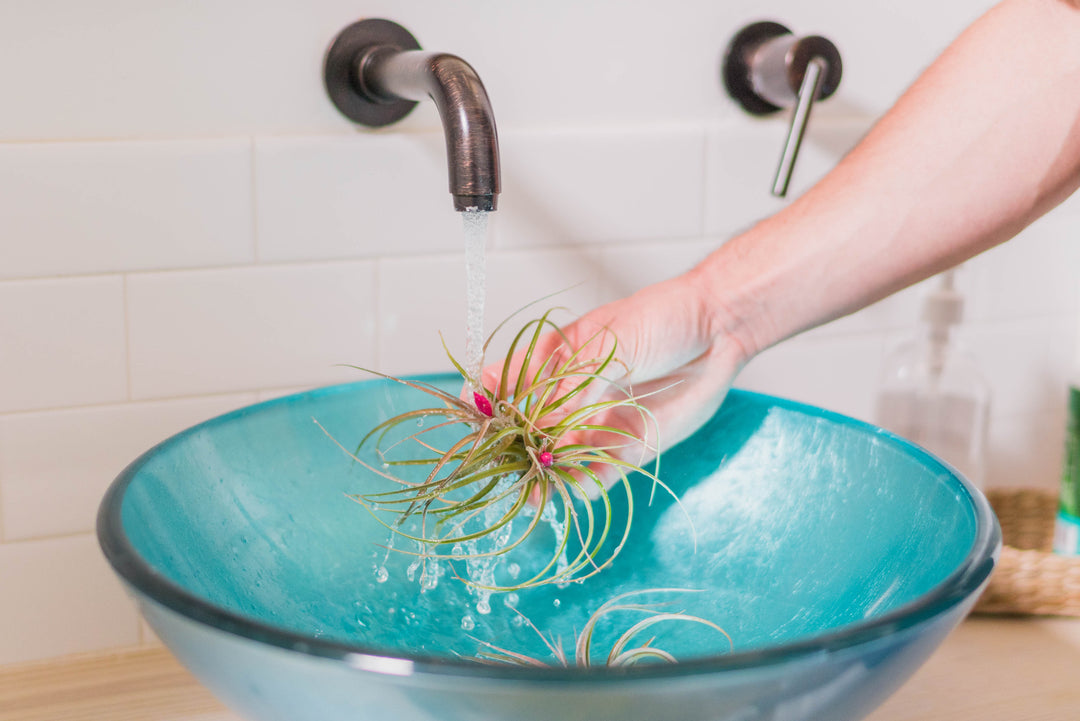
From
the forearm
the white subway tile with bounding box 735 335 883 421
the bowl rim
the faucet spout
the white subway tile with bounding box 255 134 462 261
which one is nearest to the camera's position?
the bowl rim

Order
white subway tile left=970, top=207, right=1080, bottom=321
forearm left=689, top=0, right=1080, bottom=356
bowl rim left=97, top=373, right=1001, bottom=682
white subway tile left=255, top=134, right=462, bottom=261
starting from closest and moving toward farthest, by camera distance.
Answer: bowl rim left=97, top=373, right=1001, bottom=682, forearm left=689, top=0, right=1080, bottom=356, white subway tile left=255, top=134, right=462, bottom=261, white subway tile left=970, top=207, right=1080, bottom=321

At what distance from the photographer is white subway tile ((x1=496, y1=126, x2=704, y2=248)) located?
1005mm

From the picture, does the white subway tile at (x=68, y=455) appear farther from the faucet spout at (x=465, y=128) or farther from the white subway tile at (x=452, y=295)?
the faucet spout at (x=465, y=128)

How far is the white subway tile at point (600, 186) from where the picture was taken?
39.6 inches

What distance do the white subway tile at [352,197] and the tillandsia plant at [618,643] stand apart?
1.23 feet

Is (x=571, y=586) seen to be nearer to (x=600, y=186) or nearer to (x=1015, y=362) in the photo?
(x=600, y=186)

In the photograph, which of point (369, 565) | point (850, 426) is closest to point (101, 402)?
point (369, 565)

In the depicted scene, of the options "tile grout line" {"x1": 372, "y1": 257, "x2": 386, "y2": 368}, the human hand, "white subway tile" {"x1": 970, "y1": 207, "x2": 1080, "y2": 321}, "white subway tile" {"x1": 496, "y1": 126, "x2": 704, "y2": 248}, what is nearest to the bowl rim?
the human hand

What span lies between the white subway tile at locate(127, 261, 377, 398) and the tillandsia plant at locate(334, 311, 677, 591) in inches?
4.8

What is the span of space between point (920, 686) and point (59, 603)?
737mm

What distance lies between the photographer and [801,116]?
952mm

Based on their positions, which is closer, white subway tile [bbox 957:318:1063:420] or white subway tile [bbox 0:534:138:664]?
white subway tile [bbox 0:534:138:664]

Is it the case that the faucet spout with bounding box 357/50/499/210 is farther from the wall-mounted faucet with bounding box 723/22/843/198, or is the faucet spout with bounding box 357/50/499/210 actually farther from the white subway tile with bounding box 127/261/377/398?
the wall-mounted faucet with bounding box 723/22/843/198

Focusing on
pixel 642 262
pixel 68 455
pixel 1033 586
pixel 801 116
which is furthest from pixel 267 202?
pixel 1033 586
